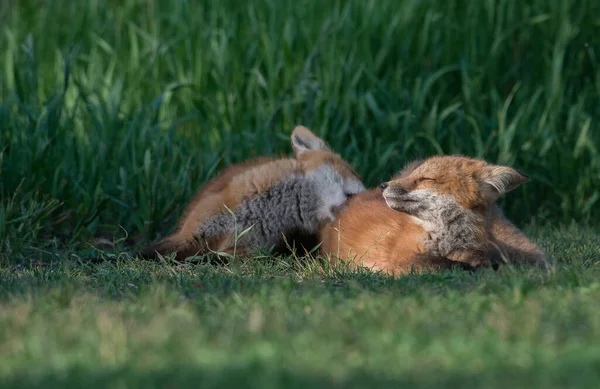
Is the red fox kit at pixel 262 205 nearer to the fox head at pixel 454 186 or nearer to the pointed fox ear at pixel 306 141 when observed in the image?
the pointed fox ear at pixel 306 141

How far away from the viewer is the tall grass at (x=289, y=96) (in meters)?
6.76

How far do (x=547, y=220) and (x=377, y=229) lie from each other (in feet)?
8.31

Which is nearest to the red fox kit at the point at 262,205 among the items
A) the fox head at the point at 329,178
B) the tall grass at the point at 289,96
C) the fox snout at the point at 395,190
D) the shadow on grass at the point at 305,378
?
the fox head at the point at 329,178

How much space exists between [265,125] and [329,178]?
1.62 metres

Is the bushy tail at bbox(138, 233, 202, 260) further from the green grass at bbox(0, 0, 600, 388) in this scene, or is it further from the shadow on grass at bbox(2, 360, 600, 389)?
the shadow on grass at bbox(2, 360, 600, 389)

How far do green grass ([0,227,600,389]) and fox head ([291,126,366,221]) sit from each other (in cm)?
145

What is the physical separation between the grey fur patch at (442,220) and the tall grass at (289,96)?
2.16 metres

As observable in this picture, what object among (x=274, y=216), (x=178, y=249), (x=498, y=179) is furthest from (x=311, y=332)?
(x=274, y=216)

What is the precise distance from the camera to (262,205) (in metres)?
5.59

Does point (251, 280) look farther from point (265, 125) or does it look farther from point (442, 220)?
point (265, 125)

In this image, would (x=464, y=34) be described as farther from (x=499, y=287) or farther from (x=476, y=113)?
(x=499, y=287)

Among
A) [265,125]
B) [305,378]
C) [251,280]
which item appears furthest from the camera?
[265,125]

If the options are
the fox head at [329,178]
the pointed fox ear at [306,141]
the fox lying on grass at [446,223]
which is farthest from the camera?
the pointed fox ear at [306,141]

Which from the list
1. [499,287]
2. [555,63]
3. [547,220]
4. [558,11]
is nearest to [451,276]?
[499,287]
